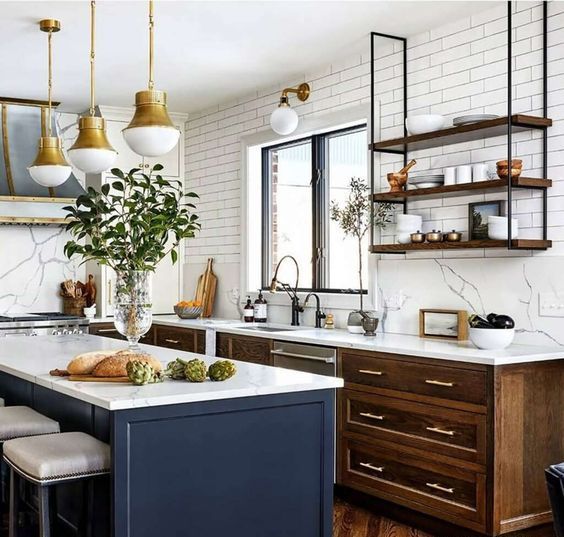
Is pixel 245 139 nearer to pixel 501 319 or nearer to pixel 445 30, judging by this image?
pixel 445 30

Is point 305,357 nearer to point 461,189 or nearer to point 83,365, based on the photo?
point 461,189

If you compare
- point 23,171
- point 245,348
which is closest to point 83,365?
point 245,348

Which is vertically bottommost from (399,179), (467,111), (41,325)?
(41,325)

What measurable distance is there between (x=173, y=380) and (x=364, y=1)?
2441 millimetres

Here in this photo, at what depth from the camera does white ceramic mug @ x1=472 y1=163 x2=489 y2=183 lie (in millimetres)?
4305

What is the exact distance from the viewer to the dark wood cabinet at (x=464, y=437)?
3.73 m

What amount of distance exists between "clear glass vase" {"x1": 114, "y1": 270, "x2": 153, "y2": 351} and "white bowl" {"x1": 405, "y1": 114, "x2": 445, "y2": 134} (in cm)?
189

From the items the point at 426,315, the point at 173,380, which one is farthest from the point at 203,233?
the point at 173,380

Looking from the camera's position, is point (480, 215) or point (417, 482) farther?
point (480, 215)

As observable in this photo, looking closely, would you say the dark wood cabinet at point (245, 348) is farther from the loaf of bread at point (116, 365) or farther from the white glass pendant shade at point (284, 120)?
the loaf of bread at point (116, 365)

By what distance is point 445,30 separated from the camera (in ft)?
15.5

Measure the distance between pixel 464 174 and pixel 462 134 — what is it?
0.77ft

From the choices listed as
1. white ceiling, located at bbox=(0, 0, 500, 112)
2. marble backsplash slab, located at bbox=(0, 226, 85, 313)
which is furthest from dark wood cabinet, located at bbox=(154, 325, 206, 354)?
white ceiling, located at bbox=(0, 0, 500, 112)

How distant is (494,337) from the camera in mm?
3934
